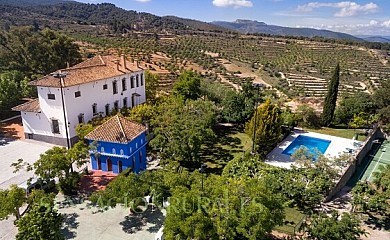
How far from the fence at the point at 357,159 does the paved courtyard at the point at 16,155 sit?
69.9ft

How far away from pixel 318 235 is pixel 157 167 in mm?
13286

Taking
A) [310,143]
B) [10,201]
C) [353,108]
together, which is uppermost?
[10,201]

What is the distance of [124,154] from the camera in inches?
902

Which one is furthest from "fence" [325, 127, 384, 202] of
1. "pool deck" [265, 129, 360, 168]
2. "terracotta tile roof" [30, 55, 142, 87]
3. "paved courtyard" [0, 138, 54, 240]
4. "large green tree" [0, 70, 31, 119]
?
"large green tree" [0, 70, 31, 119]

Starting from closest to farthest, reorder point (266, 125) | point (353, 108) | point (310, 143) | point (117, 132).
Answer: point (117, 132) < point (266, 125) < point (310, 143) < point (353, 108)

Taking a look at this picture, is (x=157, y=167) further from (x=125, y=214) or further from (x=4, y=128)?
(x=4, y=128)

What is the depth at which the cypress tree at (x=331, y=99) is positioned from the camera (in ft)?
120

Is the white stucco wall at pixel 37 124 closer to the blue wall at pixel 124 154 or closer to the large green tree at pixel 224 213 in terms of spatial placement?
the blue wall at pixel 124 154

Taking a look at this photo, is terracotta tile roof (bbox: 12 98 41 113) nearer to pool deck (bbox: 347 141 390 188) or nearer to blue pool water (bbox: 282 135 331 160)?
blue pool water (bbox: 282 135 331 160)

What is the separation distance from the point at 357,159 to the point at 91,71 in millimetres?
25149

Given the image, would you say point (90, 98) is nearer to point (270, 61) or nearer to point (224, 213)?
point (224, 213)

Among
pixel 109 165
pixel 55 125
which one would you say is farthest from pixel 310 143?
pixel 55 125

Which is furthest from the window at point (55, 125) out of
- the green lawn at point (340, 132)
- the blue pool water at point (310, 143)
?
the green lawn at point (340, 132)

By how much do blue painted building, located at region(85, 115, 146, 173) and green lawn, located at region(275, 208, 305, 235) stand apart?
36.5 ft
